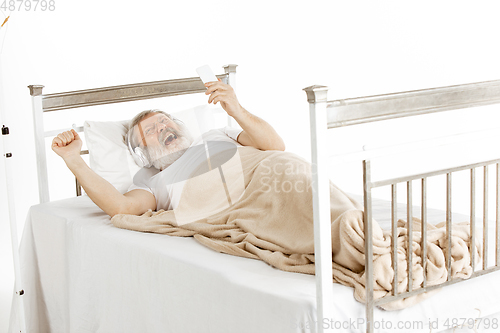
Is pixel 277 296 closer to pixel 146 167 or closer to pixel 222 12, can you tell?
pixel 146 167

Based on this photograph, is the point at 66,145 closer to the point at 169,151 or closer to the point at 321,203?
the point at 169,151

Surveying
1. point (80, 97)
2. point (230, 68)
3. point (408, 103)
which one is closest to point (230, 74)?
point (230, 68)

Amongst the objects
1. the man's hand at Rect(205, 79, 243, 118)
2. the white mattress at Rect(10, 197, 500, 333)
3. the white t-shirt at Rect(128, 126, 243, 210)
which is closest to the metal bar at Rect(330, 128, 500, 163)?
the white mattress at Rect(10, 197, 500, 333)

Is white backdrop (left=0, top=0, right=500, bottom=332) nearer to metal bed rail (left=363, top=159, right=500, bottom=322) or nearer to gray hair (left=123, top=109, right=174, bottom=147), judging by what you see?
gray hair (left=123, top=109, right=174, bottom=147)

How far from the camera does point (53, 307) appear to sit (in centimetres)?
265

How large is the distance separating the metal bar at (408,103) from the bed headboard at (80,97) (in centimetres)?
186

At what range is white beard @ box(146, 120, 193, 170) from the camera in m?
2.63

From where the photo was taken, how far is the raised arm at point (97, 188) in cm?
242

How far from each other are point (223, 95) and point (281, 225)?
0.56m

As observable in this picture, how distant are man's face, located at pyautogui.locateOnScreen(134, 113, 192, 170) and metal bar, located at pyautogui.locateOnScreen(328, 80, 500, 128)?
50.5 inches

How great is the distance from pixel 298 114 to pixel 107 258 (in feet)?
6.56

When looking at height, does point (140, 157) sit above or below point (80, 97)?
below

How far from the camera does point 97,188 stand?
2.41 metres

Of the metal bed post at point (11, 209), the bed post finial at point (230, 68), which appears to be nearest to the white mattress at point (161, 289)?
the metal bed post at point (11, 209)
